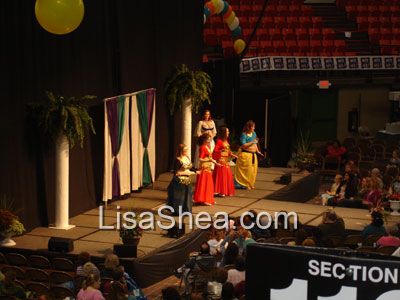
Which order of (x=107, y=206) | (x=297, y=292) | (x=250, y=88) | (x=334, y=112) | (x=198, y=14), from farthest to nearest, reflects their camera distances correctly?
(x=334, y=112) < (x=250, y=88) < (x=198, y=14) < (x=107, y=206) < (x=297, y=292)

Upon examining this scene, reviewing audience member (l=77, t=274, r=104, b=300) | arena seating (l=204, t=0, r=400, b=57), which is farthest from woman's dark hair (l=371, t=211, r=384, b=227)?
arena seating (l=204, t=0, r=400, b=57)

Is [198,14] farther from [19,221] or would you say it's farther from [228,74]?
[19,221]

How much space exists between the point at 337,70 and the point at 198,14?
5.96 m

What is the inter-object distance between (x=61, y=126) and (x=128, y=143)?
2.58 meters

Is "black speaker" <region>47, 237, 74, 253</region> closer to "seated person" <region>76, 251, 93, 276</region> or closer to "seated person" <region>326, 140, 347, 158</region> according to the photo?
"seated person" <region>76, 251, 93, 276</region>

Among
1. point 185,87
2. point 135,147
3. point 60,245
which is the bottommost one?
point 60,245

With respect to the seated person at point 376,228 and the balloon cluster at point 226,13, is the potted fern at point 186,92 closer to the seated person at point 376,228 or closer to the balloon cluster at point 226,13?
the balloon cluster at point 226,13

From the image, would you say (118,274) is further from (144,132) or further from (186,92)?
(186,92)

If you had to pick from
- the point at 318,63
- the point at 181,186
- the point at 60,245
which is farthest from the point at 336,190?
the point at 318,63

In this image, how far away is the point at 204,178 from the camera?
45.6 ft

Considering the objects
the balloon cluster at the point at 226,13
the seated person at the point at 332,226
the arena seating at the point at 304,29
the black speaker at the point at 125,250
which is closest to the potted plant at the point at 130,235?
the black speaker at the point at 125,250

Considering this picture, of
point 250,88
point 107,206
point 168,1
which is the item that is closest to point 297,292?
point 107,206

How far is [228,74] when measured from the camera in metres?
19.0

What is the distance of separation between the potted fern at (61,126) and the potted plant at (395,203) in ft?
16.0
